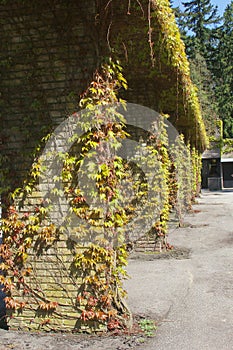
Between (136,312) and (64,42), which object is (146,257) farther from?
(64,42)

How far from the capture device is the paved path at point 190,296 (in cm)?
402

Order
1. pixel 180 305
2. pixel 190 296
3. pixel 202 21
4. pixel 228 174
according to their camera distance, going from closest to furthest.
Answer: pixel 180 305 < pixel 190 296 < pixel 228 174 < pixel 202 21

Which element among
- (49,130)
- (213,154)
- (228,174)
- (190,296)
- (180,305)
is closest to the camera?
(49,130)

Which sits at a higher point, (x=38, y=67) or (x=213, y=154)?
(x=213, y=154)

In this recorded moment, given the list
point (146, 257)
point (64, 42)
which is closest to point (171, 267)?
point (146, 257)

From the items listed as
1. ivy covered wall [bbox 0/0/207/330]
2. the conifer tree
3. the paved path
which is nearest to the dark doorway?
the conifer tree

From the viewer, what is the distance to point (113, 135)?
430 cm

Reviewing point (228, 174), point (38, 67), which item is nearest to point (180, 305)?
point (38, 67)

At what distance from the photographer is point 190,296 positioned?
5.37 metres

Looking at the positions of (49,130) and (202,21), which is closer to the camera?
(49,130)

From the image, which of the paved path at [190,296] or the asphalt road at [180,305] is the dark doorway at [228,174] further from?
the asphalt road at [180,305]

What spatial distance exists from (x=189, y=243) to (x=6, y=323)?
553 cm

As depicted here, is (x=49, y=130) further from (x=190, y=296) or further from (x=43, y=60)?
(x=190, y=296)

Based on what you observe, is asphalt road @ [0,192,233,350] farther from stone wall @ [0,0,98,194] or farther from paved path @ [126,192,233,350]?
stone wall @ [0,0,98,194]
